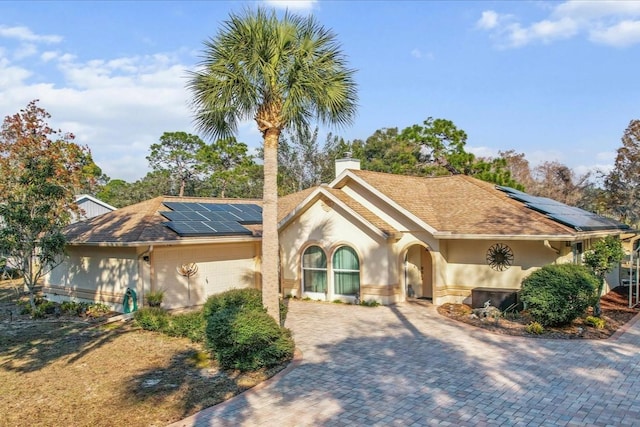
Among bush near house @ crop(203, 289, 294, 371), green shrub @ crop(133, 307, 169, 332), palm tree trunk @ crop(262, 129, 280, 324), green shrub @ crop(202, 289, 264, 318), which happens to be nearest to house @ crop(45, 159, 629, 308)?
green shrub @ crop(133, 307, 169, 332)

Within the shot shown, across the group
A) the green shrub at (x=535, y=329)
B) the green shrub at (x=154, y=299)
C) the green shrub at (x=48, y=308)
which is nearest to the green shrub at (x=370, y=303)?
the green shrub at (x=535, y=329)

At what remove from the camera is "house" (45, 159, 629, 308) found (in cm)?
1666

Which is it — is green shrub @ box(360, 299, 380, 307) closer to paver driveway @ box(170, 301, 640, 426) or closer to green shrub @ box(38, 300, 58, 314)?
paver driveway @ box(170, 301, 640, 426)

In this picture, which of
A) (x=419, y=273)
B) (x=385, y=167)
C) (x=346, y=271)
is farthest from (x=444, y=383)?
(x=385, y=167)

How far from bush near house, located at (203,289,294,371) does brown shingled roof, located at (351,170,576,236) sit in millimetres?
8624

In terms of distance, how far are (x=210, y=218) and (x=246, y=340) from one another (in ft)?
35.1

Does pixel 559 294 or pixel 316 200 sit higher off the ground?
pixel 316 200

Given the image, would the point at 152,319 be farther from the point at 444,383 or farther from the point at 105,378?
the point at 444,383

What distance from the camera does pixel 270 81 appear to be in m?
12.0

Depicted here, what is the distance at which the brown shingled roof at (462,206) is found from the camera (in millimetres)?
16250

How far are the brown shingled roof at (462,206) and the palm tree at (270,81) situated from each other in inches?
277

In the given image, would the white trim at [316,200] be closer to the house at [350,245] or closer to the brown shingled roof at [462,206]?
the house at [350,245]

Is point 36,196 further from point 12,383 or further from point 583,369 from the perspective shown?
point 583,369

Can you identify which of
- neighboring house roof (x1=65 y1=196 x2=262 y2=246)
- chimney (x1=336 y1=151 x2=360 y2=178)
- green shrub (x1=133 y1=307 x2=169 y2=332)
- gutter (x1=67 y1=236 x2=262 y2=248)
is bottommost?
green shrub (x1=133 y1=307 x2=169 y2=332)
